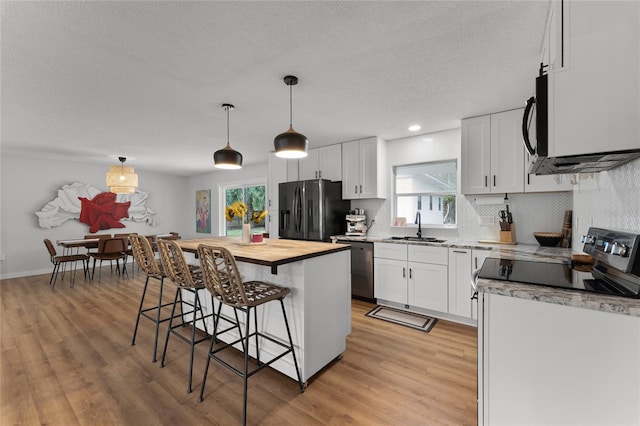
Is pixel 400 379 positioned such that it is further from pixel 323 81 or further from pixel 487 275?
pixel 323 81

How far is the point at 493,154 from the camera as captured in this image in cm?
312

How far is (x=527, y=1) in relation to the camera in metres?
1.46

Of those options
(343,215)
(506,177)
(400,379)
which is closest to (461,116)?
(506,177)

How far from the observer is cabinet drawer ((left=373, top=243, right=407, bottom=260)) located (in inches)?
138

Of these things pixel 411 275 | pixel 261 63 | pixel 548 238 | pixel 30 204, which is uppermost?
pixel 261 63

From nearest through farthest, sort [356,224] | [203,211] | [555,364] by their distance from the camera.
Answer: [555,364] < [356,224] < [203,211]

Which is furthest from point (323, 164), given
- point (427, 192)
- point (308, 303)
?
point (308, 303)

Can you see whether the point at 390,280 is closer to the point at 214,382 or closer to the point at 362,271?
the point at 362,271

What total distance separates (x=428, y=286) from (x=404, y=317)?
0.47 m

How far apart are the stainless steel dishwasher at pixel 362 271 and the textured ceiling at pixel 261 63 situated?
5.39ft

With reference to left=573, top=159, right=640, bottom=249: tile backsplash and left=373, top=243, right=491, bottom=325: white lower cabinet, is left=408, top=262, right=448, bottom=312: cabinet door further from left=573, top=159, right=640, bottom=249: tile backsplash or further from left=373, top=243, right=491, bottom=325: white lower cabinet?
left=573, top=159, right=640, bottom=249: tile backsplash

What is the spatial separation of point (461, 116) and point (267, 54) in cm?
238

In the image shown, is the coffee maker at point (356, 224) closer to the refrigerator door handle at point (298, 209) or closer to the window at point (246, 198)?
the refrigerator door handle at point (298, 209)

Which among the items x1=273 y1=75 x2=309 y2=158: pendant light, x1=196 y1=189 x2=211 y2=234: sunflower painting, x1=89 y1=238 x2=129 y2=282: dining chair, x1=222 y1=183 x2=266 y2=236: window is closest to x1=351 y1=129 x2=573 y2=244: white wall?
x1=273 y1=75 x2=309 y2=158: pendant light
